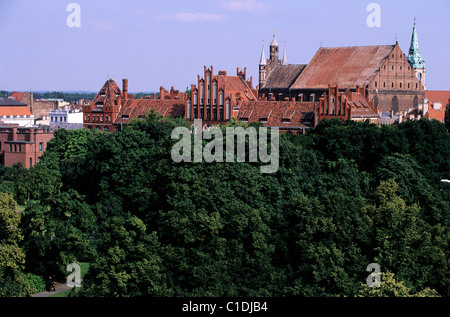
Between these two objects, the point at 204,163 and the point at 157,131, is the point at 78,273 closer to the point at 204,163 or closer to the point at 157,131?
the point at 204,163

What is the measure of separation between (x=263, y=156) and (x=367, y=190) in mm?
6712

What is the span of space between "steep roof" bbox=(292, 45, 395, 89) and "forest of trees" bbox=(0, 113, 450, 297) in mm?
51217

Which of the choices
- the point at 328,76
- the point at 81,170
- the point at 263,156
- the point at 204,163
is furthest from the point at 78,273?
the point at 328,76

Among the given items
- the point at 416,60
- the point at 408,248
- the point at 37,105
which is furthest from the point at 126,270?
the point at 37,105

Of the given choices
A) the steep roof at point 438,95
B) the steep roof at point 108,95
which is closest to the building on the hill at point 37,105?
the steep roof at point 108,95

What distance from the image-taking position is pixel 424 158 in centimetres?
5622

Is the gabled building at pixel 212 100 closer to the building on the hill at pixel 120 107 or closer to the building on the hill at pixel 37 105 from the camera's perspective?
the building on the hill at pixel 120 107

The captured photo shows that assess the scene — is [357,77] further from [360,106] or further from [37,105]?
[37,105]

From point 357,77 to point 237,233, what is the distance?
68222 millimetres

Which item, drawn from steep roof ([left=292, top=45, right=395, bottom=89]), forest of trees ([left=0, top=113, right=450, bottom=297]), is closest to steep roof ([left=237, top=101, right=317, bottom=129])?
steep roof ([left=292, top=45, right=395, bottom=89])

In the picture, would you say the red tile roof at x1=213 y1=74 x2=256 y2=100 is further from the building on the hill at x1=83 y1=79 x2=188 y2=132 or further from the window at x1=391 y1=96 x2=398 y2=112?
the window at x1=391 y1=96 x2=398 y2=112

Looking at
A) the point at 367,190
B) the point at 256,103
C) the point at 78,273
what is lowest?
the point at 78,273

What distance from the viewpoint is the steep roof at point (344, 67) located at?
98812 millimetres

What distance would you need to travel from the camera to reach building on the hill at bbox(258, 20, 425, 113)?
325 ft
